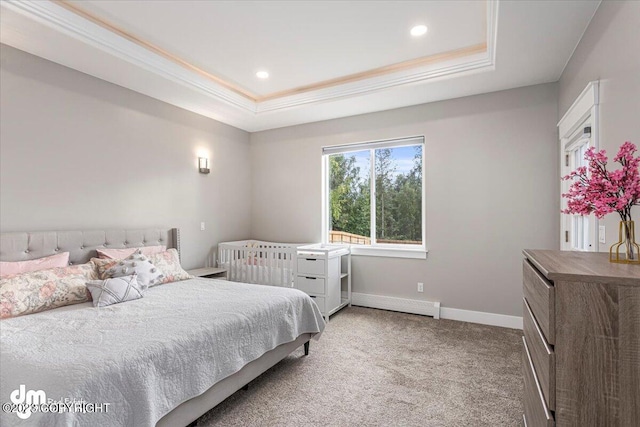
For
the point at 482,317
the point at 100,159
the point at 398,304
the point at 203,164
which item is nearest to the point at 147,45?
the point at 100,159

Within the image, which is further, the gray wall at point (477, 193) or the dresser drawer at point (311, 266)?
the dresser drawer at point (311, 266)

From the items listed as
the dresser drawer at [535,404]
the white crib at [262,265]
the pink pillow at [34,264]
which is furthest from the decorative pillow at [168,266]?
the dresser drawer at [535,404]

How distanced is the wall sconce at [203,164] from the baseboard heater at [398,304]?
261cm

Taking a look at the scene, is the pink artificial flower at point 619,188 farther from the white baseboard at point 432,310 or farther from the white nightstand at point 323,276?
the white nightstand at point 323,276

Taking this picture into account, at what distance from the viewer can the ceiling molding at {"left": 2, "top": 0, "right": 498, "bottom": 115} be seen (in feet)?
7.66

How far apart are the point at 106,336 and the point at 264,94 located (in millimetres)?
3287

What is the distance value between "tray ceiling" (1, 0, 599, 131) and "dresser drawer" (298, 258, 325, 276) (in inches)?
74.7

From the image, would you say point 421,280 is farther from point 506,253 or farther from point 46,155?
point 46,155

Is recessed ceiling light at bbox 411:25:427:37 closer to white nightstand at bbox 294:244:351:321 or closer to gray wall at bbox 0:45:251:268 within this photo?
white nightstand at bbox 294:244:351:321

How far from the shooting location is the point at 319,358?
9.12ft

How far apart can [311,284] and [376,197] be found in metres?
1.48

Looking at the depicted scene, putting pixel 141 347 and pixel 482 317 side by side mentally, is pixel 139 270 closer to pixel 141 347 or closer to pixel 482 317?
pixel 141 347

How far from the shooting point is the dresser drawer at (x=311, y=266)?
380cm

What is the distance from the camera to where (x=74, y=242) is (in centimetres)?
288
